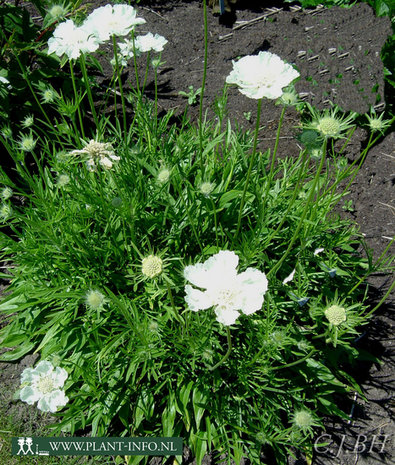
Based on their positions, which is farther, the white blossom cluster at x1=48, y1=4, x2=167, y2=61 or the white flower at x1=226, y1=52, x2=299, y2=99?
the white blossom cluster at x1=48, y1=4, x2=167, y2=61

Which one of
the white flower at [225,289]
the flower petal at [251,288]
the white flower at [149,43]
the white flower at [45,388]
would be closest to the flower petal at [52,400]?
the white flower at [45,388]

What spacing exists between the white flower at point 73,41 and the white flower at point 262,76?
0.66 meters

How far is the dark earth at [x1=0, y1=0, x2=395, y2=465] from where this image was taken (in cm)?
252

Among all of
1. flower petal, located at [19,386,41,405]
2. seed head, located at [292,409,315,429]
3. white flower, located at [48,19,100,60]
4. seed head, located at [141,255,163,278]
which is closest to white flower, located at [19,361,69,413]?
flower petal, located at [19,386,41,405]

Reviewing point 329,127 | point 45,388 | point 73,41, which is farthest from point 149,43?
point 45,388

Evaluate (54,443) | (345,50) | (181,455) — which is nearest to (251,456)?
(181,455)

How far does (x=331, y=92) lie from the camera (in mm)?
3746

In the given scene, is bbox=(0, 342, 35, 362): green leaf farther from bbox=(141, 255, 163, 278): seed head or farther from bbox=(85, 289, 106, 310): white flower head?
bbox=(141, 255, 163, 278): seed head

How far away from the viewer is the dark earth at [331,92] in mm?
2516

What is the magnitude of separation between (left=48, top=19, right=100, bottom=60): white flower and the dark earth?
177 centimetres

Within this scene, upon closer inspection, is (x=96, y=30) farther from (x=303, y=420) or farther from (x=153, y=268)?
(x=303, y=420)

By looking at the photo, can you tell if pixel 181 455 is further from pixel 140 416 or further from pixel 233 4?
pixel 233 4

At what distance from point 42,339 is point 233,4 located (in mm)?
3465

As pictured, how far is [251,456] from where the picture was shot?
2260mm
